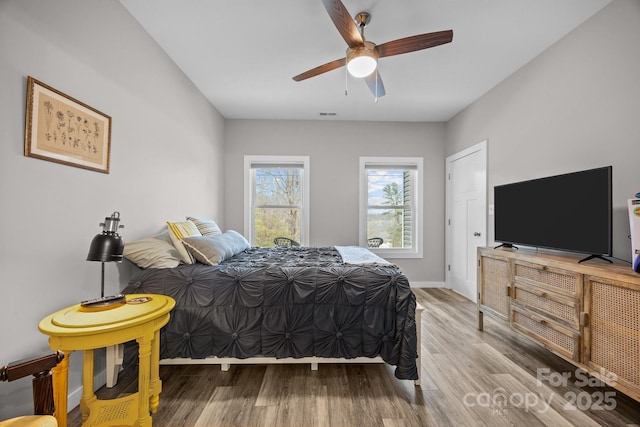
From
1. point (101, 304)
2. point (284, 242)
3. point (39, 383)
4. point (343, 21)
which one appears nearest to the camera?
point (39, 383)

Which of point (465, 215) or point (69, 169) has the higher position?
point (69, 169)

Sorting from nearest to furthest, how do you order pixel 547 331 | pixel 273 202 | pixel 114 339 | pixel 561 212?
pixel 114 339
pixel 547 331
pixel 561 212
pixel 273 202

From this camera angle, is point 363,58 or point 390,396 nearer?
point 390,396

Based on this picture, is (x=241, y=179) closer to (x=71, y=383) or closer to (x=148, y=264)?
(x=148, y=264)

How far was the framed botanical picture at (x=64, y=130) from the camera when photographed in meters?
1.37

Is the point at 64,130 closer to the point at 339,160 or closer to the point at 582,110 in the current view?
the point at 339,160

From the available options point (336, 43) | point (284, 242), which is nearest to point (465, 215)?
point (284, 242)

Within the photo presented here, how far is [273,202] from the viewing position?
4.40 metres

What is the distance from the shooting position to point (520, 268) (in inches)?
91.0

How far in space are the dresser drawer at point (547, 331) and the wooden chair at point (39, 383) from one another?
109 inches

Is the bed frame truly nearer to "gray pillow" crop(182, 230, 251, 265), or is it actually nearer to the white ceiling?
"gray pillow" crop(182, 230, 251, 265)

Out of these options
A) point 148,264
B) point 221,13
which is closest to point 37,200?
point 148,264

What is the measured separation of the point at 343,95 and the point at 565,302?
299 cm

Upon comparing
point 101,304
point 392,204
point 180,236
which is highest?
point 392,204
